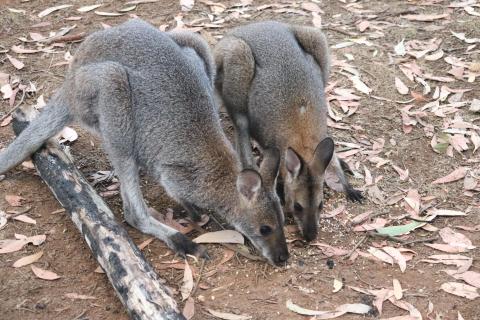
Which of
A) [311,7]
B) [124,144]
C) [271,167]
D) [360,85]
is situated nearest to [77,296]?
[124,144]

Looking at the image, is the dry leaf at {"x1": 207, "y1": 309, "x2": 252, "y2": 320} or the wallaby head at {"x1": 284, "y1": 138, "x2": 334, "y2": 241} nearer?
Answer: the dry leaf at {"x1": 207, "y1": 309, "x2": 252, "y2": 320}

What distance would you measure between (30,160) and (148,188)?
38.8 inches

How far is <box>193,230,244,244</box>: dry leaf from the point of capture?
189 inches

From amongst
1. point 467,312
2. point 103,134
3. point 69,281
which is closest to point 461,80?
point 467,312

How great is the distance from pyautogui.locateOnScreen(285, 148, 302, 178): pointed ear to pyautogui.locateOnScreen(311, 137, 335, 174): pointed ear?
105 millimetres

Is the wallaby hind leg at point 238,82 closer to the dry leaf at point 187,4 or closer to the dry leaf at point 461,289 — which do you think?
the dry leaf at point 461,289

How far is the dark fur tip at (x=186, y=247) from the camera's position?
4.65 m

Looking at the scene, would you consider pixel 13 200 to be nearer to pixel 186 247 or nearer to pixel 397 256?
pixel 186 247

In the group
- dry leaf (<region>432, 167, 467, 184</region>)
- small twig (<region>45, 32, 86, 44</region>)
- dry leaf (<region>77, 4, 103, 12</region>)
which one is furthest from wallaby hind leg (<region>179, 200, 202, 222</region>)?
dry leaf (<region>77, 4, 103, 12</region>)

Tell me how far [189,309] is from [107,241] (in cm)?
68

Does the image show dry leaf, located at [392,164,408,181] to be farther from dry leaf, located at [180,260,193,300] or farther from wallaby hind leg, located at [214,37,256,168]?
dry leaf, located at [180,260,193,300]

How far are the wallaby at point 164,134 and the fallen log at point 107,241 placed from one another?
348mm

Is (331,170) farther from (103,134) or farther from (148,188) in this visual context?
(103,134)

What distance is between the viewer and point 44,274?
4.44 metres
